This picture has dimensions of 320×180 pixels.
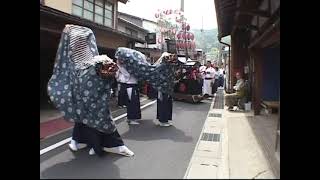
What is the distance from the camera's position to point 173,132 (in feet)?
26.9

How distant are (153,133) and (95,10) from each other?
33.2 feet

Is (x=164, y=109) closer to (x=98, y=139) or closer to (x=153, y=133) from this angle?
(x=153, y=133)

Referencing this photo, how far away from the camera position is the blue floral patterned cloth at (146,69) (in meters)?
8.67

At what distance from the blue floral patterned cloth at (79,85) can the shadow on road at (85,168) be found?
0.51 meters

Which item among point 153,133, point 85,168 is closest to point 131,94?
point 153,133

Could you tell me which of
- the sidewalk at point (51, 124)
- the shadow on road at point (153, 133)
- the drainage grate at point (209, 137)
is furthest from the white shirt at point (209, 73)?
the drainage grate at point (209, 137)

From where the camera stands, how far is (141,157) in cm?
511

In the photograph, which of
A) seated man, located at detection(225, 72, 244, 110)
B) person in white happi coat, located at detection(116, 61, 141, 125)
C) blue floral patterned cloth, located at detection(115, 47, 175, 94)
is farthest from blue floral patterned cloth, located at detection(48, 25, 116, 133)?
seated man, located at detection(225, 72, 244, 110)

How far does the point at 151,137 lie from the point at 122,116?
11.8 ft

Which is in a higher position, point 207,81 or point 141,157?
point 207,81

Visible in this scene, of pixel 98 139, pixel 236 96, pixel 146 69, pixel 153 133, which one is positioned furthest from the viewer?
pixel 236 96
